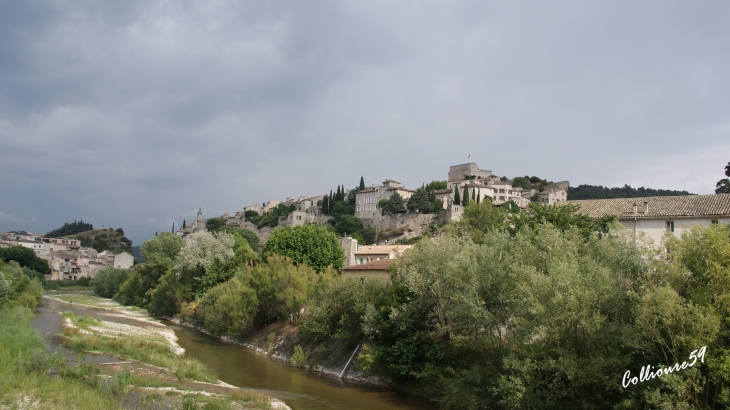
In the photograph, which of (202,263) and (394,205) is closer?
(202,263)

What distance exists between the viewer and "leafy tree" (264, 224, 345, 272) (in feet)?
154

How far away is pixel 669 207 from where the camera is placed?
3219 centimetres

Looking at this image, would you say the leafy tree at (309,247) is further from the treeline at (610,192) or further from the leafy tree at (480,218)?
the treeline at (610,192)

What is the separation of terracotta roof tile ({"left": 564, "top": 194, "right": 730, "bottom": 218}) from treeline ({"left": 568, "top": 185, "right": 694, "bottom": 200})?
417ft

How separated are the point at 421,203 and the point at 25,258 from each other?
293 feet

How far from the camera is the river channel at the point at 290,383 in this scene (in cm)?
2130

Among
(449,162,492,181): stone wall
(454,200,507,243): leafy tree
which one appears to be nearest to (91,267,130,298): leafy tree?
(454,200,507,243): leafy tree

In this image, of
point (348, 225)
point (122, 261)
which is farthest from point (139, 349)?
point (122, 261)

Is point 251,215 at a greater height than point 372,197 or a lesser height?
lesser

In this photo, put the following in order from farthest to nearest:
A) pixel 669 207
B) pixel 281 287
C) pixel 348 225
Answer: pixel 348 225 < pixel 281 287 < pixel 669 207

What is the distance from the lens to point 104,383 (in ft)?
61.5

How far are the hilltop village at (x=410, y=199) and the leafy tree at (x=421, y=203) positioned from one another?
0.91 metres

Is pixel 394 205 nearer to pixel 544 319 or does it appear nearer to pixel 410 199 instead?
pixel 410 199

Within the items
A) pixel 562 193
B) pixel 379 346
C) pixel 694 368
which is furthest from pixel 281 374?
pixel 562 193
